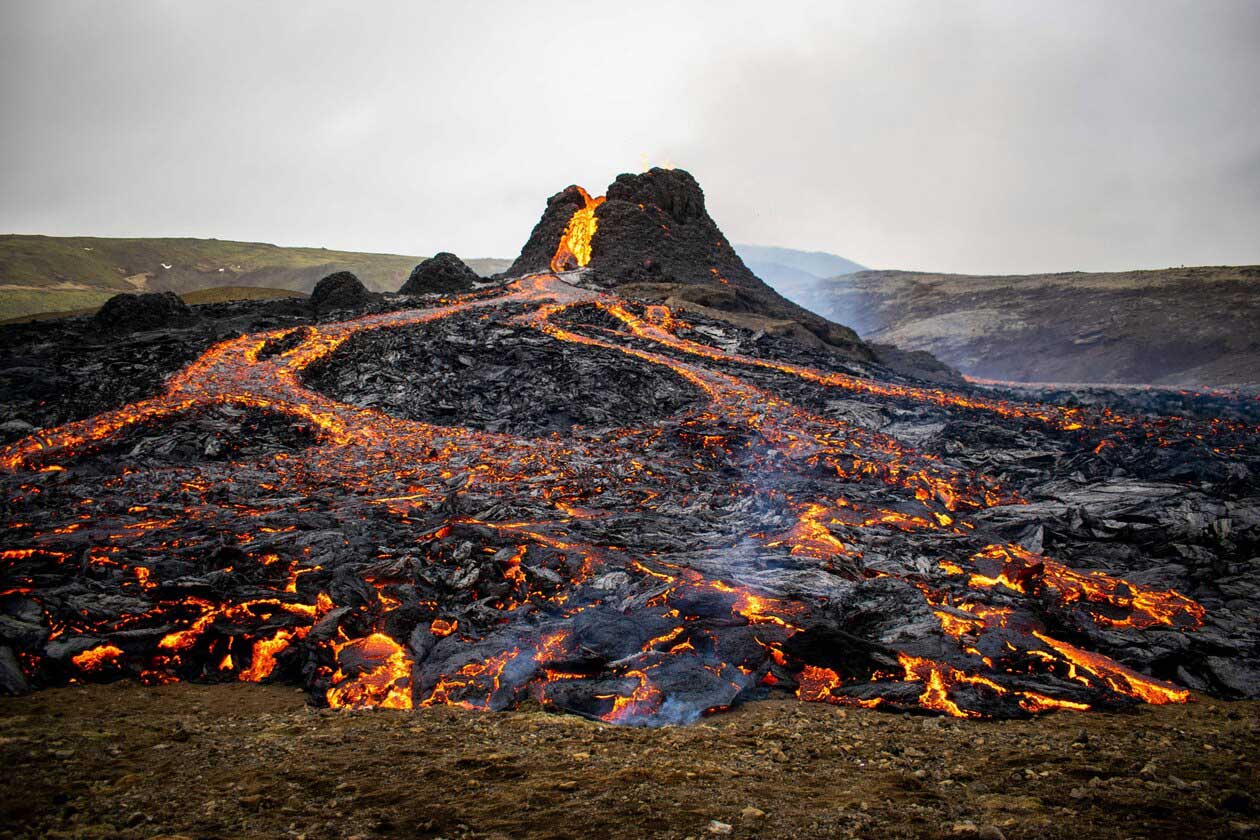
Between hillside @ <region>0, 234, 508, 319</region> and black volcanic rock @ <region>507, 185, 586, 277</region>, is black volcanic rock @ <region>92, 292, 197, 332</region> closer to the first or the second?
Result: black volcanic rock @ <region>507, 185, 586, 277</region>

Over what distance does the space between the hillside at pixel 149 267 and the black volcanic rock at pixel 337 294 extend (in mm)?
57558

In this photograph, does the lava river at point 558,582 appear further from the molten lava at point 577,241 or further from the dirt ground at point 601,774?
the molten lava at point 577,241

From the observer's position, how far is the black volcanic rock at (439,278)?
41.8 meters

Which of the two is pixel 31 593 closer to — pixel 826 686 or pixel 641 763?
pixel 641 763

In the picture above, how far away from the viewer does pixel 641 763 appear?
4832mm

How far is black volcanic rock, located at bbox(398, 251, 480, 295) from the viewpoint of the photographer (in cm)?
4181

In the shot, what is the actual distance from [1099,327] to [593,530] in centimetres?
6835

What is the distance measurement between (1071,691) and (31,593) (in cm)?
1316

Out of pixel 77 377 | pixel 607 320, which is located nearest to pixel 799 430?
pixel 607 320

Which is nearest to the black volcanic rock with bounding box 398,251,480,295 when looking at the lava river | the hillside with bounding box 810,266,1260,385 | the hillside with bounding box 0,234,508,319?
the lava river

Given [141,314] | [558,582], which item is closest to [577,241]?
[141,314]

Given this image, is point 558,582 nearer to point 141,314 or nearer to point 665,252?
point 141,314

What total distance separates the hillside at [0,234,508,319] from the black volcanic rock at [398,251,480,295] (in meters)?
56.5

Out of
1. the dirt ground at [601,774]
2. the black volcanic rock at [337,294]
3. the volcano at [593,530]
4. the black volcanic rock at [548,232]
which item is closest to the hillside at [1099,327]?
the volcano at [593,530]
